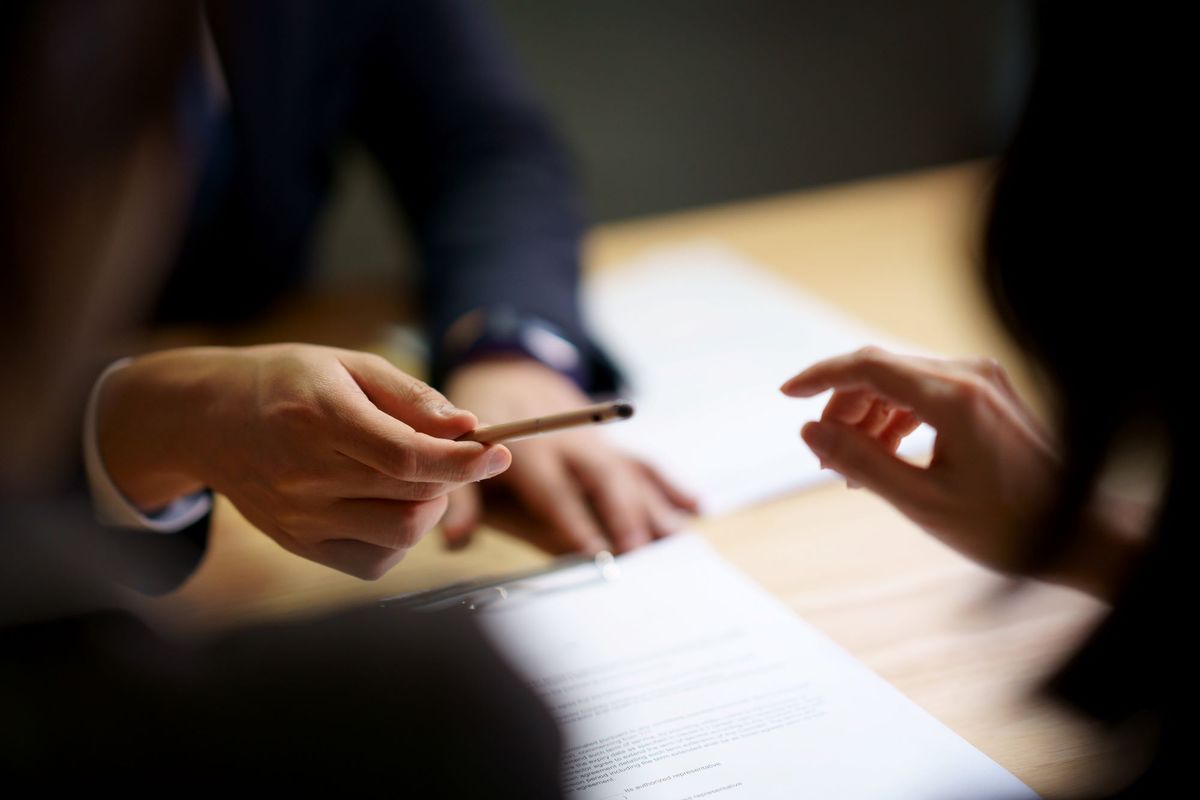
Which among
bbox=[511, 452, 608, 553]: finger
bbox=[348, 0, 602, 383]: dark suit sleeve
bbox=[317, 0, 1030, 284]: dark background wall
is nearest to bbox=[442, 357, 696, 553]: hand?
bbox=[511, 452, 608, 553]: finger

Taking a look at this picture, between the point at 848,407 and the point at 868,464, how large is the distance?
0.03 metres

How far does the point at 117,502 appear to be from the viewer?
1.51ft

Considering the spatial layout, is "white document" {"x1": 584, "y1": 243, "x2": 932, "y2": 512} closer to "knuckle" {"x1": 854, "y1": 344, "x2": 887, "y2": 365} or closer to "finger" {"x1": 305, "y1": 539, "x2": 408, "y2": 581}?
"knuckle" {"x1": 854, "y1": 344, "x2": 887, "y2": 365}

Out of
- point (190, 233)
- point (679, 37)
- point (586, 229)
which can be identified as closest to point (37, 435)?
point (190, 233)

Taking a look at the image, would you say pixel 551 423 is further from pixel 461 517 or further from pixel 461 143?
pixel 461 143

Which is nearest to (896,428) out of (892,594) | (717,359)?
(892,594)

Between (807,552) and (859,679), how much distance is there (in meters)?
0.12

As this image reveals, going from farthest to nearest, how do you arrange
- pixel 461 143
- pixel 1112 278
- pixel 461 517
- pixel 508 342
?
pixel 461 143 < pixel 508 342 < pixel 461 517 < pixel 1112 278

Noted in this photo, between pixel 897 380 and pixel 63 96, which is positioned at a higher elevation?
pixel 63 96

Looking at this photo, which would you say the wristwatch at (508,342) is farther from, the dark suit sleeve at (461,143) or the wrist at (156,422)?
the wrist at (156,422)

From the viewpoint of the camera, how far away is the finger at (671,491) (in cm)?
57

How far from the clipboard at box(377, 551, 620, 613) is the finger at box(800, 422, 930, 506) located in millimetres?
135

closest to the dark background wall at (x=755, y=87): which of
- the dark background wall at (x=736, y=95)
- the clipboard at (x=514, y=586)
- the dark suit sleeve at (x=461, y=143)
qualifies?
the dark background wall at (x=736, y=95)

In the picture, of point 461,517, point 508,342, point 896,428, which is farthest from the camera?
point 508,342
